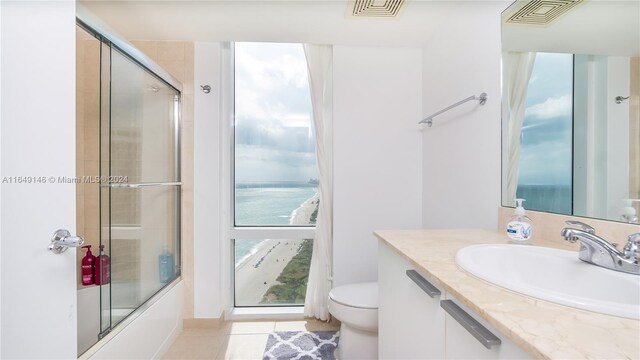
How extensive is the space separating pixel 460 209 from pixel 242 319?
1.79m

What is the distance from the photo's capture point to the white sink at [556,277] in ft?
1.71

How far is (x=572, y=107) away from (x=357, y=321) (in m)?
1.32

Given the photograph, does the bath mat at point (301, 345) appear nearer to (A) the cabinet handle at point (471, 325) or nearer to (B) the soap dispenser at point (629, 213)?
(A) the cabinet handle at point (471, 325)

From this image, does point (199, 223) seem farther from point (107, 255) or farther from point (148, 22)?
point (148, 22)

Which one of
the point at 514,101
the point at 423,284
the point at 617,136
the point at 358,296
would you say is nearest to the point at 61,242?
the point at 423,284

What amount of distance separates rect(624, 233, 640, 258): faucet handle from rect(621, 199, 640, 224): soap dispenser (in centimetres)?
16

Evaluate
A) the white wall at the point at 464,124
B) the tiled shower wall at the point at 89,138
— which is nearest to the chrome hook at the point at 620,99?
the white wall at the point at 464,124

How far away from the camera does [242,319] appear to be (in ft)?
7.13

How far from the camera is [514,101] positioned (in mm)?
1250

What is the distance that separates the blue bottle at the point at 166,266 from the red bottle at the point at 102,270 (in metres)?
0.45

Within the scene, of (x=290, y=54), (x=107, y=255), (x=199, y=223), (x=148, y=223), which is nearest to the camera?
(x=107, y=255)

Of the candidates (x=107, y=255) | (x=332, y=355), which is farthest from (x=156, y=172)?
(x=332, y=355)

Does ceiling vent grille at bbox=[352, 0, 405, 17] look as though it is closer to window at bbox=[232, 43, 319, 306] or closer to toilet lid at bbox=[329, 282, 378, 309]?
window at bbox=[232, 43, 319, 306]

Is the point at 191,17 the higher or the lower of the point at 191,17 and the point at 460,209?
the higher
